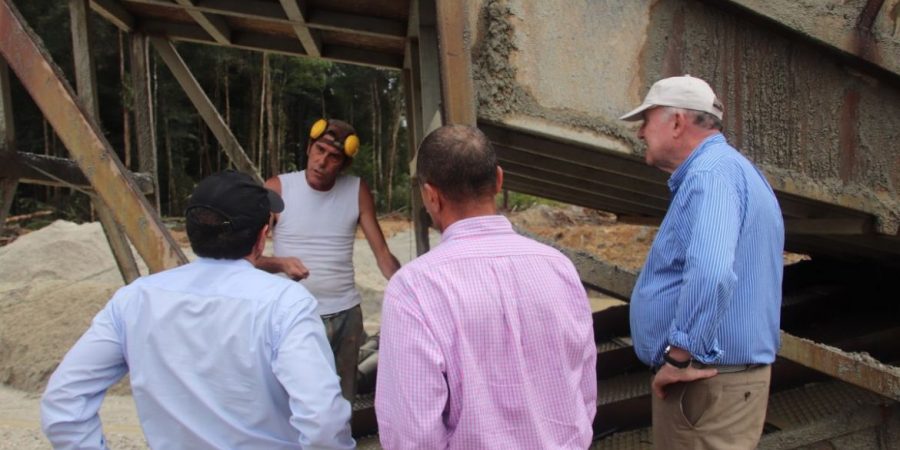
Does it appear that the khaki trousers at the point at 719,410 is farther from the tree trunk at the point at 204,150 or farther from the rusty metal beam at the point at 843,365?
the tree trunk at the point at 204,150

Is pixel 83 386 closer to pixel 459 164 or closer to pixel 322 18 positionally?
pixel 459 164

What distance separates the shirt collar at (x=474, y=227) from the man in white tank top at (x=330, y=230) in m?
2.01

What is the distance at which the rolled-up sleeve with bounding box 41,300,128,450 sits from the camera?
1.86 meters

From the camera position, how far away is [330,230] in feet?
12.3

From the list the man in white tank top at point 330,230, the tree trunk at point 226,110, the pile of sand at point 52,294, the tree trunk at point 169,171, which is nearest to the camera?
the man in white tank top at point 330,230

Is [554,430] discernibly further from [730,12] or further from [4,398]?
[4,398]

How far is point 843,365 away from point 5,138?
13.5 feet

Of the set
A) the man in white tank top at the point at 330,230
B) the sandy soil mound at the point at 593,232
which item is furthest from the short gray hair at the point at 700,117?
the sandy soil mound at the point at 593,232

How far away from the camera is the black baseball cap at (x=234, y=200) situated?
1906 mm

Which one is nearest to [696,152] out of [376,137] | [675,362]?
[675,362]

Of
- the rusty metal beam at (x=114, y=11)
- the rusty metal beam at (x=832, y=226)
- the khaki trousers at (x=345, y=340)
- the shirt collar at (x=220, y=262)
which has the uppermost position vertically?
the rusty metal beam at (x=114, y=11)

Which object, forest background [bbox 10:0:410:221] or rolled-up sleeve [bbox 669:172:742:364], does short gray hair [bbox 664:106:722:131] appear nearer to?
rolled-up sleeve [bbox 669:172:742:364]

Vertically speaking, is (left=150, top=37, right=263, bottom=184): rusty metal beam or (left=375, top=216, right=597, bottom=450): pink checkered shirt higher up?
(left=150, top=37, right=263, bottom=184): rusty metal beam

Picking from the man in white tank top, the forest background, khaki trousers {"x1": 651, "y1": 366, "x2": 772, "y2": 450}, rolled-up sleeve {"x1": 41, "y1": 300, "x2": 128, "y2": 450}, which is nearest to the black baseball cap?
rolled-up sleeve {"x1": 41, "y1": 300, "x2": 128, "y2": 450}
